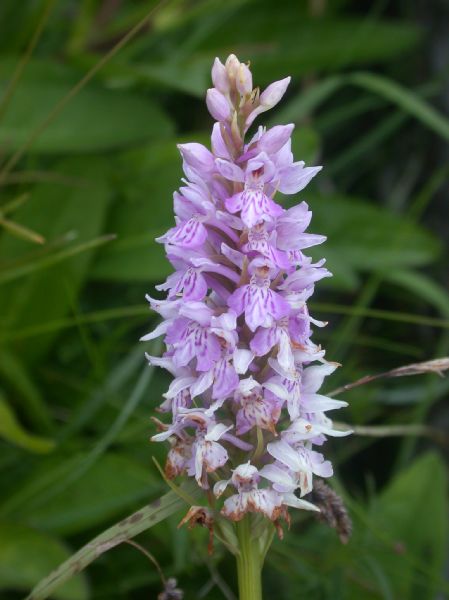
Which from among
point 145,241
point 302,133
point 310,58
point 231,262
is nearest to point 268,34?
point 310,58

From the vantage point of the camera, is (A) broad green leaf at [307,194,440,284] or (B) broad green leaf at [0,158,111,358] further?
(A) broad green leaf at [307,194,440,284]

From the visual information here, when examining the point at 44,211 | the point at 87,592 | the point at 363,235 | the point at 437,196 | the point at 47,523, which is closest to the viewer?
the point at 87,592

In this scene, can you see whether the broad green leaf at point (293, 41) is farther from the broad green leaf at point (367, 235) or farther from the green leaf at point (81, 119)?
the broad green leaf at point (367, 235)

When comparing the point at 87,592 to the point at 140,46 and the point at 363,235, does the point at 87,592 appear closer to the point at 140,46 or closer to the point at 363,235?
the point at 363,235

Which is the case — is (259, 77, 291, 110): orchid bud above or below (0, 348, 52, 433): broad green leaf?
below

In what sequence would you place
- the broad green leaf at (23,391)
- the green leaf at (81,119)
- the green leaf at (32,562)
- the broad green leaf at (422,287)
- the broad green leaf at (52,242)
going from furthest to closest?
the broad green leaf at (422,287)
the green leaf at (81,119)
the broad green leaf at (52,242)
the broad green leaf at (23,391)
the green leaf at (32,562)

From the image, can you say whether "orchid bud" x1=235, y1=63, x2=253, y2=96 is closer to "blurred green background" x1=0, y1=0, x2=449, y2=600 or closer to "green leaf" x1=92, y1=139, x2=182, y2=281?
"blurred green background" x1=0, y1=0, x2=449, y2=600

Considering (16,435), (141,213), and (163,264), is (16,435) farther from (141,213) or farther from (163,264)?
(141,213)

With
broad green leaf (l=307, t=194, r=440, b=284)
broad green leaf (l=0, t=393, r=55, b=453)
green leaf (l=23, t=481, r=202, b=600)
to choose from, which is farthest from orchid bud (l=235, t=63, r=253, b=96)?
broad green leaf (l=307, t=194, r=440, b=284)

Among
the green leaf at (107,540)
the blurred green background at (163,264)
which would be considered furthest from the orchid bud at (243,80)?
the blurred green background at (163,264)
